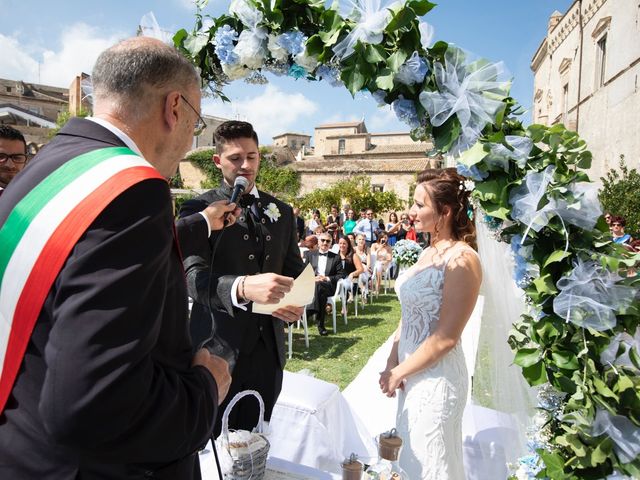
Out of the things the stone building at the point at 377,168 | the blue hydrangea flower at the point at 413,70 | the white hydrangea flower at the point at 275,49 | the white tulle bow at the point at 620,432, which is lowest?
the white tulle bow at the point at 620,432

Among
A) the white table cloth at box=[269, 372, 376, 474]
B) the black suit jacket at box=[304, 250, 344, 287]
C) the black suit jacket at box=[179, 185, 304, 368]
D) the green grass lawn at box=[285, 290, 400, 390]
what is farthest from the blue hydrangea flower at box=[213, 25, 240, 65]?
the black suit jacket at box=[304, 250, 344, 287]

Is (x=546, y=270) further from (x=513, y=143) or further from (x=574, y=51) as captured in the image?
(x=574, y=51)

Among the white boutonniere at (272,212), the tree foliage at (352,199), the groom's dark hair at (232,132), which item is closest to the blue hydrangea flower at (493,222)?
the white boutonniere at (272,212)

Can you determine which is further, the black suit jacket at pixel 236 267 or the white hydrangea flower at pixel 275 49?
the black suit jacket at pixel 236 267

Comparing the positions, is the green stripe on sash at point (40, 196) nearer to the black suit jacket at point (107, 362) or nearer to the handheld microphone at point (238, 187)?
the black suit jacket at point (107, 362)

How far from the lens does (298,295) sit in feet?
7.30

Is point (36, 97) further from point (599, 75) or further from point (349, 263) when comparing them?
point (349, 263)

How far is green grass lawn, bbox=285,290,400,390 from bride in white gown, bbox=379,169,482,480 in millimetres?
3322

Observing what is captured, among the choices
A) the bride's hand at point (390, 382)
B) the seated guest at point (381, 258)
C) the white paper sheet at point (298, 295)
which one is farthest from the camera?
the seated guest at point (381, 258)

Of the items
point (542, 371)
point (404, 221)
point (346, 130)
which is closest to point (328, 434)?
point (542, 371)

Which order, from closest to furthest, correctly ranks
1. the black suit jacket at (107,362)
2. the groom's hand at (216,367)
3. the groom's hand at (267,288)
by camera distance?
the black suit jacket at (107,362)
the groom's hand at (216,367)
the groom's hand at (267,288)

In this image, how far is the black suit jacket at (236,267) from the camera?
261cm

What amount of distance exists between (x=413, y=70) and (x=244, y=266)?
156 centimetres

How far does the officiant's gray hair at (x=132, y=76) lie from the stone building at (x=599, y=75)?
14382mm
